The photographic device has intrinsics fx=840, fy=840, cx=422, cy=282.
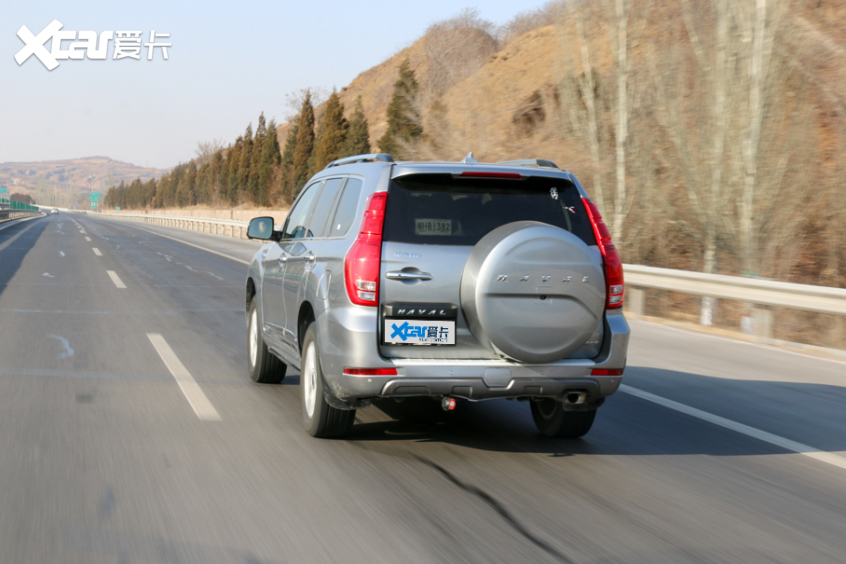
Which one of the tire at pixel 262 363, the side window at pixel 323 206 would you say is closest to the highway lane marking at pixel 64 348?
the tire at pixel 262 363

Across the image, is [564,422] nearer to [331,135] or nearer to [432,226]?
[432,226]

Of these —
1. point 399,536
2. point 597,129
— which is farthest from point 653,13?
point 399,536

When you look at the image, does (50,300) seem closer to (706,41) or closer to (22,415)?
(22,415)

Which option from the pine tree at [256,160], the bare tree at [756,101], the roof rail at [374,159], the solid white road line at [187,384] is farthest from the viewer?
the pine tree at [256,160]

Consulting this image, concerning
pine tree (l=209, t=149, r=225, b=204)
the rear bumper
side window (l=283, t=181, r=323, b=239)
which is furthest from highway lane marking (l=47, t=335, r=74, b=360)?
pine tree (l=209, t=149, r=225, b=204)

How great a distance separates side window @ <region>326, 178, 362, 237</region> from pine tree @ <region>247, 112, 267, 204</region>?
3631 inches

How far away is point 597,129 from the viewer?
21375mm

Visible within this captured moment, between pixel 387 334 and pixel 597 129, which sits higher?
pixel 597 129

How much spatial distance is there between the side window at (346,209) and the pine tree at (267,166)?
87331 mm

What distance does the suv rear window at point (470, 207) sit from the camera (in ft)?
16.5

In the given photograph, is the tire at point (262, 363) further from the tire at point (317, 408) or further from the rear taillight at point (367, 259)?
the rear taillight at point (367, 259)

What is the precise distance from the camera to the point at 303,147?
265 ft

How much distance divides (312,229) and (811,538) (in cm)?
388

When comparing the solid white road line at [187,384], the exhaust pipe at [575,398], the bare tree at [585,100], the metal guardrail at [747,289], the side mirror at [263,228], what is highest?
the bare tree at [585,100]
